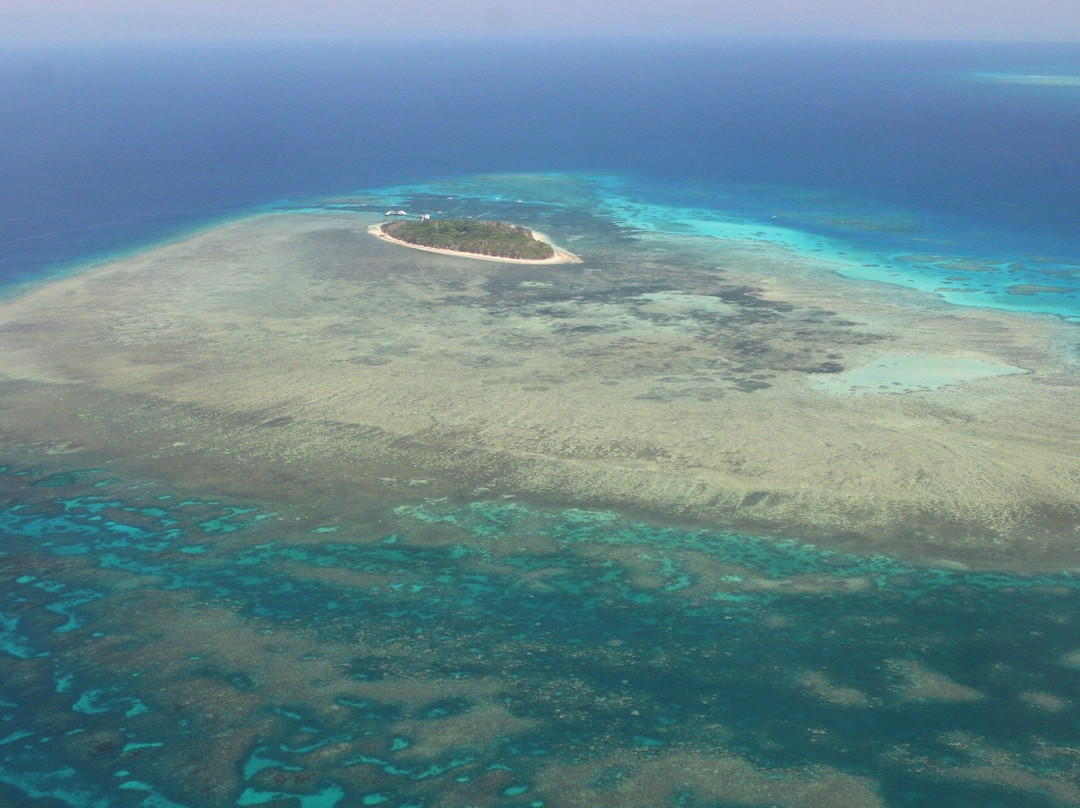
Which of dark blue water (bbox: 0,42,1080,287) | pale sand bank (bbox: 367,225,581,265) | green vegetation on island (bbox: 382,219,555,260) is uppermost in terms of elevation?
dark blue water (bbox: 0,42,1080,287)

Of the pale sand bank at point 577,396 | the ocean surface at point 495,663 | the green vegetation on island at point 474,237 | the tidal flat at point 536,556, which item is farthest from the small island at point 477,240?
the ocean surface at point 495,663

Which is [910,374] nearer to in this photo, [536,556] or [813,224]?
[536,556]

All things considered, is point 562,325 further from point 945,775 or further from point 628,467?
point 945,775

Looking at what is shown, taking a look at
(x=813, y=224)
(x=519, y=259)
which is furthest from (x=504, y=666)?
(x=813, y=224)

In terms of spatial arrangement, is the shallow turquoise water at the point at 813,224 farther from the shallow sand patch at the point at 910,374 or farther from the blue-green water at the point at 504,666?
the blue-green water at the point at 504,666

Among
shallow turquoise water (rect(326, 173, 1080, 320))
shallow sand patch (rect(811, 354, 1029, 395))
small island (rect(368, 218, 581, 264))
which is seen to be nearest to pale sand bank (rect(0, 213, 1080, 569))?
shallow sand patch (rect(811, 354, 1029, 395))

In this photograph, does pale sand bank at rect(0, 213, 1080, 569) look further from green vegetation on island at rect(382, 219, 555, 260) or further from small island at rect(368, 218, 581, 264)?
green vegetation on island at rect(382, 219, 555, 260)

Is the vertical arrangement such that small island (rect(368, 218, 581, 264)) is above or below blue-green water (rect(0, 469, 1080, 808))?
above

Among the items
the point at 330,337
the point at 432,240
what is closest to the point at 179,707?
the point at 330,337
